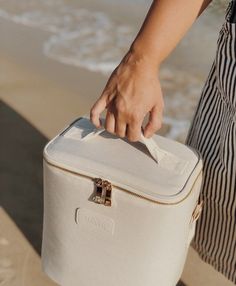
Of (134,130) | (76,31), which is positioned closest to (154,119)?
(134,130)

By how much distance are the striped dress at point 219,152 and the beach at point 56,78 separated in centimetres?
22

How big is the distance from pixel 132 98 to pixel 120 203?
0.26 meters

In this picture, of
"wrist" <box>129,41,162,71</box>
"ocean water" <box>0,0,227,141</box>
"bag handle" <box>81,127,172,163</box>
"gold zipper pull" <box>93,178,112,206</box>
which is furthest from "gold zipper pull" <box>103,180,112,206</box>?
"ocean water" <box>0,0,227,141</box>

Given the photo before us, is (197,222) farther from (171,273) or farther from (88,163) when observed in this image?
(88,163)

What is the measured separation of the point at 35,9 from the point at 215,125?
9.67ft

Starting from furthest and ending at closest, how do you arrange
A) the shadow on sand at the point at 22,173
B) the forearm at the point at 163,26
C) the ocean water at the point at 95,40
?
the ocean water at the point at 95,40 → the shadow on sand at the point at 22,173 → the forearm at the point at 163,26

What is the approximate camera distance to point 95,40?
3.52m

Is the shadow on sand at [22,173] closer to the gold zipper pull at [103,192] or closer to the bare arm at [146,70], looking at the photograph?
the gold zipper pull at [103,192]

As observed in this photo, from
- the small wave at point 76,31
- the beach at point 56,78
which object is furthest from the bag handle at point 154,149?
the small wave at point 76,31

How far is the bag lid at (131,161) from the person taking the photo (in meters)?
1.23

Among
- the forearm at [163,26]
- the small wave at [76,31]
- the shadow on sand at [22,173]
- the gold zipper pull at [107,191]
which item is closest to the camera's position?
the forearm at [163,26]

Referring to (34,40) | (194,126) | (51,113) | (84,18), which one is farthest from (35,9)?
(194,126)

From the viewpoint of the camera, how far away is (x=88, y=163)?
1.27 metres

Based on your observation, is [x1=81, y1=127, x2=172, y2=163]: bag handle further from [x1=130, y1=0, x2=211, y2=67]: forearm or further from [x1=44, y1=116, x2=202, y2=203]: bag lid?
[x1=130, y1=0, x2=211, y2=67]: forearm
